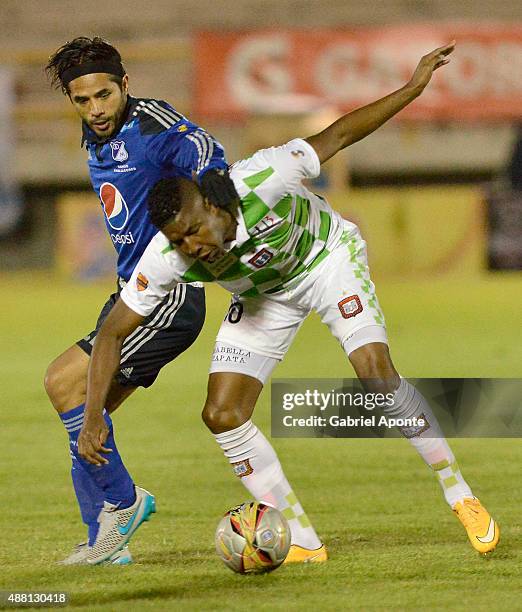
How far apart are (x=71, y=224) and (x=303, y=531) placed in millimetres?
17456

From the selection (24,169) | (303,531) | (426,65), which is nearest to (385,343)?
(303,531)

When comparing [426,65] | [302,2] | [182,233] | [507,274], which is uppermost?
[426,65]

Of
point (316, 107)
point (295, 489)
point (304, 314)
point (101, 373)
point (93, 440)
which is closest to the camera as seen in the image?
point (93, 440)

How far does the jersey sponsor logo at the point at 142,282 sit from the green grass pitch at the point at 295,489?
3.56ft

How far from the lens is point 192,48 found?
24656 millimetres

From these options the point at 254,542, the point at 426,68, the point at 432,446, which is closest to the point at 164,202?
the point at 254,542

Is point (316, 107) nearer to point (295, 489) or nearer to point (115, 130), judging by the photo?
Answer: point (295, 489)

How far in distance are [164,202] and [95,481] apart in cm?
133

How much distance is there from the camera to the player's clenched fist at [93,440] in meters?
4.76

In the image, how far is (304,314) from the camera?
5.52 m

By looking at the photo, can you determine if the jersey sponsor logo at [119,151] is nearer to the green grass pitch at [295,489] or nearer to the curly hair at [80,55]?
the curly hair at [80,55]

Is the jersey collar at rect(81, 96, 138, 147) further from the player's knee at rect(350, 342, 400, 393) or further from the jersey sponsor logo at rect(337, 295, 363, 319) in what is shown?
the player's knee at rect(350, 342, 400, 393)

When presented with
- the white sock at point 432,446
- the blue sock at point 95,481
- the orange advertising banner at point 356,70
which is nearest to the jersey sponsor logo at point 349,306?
the white sock at point 432,446

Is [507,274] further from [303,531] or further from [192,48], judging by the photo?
[303,531]
